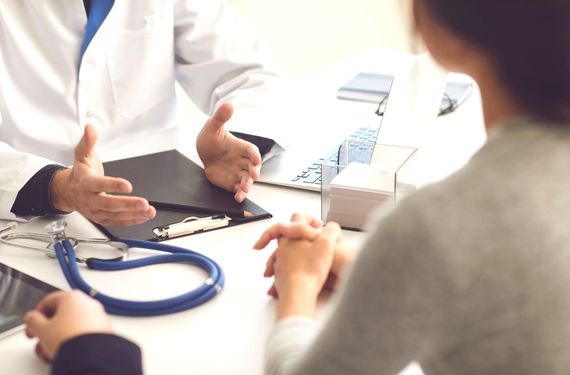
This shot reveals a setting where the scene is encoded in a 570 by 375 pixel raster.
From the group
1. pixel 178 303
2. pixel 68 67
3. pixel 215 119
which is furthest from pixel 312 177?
pixel 68 67

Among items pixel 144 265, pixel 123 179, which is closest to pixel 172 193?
pixel 123 179

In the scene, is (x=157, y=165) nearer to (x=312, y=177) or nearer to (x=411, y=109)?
(x=312, y=177)

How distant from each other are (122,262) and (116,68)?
71 cm

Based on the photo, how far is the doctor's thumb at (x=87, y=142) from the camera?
3.38ft

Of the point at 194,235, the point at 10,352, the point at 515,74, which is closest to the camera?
the point at 515,74

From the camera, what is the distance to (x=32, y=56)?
1410 millimetres

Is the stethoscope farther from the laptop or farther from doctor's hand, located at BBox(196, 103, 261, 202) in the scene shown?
the laptop

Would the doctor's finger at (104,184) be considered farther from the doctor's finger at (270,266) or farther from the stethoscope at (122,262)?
the doctor's finger at (270,266)

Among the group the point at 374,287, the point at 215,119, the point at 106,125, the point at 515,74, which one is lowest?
the point at 106,125

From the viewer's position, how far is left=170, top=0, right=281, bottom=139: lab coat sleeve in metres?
1.58

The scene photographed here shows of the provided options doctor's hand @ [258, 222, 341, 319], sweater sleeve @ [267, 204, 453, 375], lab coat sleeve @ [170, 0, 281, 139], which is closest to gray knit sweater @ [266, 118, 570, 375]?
sweater sleeve @ [267, 204, 453, 375]

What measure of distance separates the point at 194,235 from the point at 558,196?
594 millimetres

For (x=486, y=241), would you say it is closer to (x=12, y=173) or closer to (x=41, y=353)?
(x=41, y=353)

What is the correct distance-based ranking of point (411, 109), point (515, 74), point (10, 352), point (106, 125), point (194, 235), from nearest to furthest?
point (515, 74) → point (10, 352) → point (194, 235) → point (411, 109) → point (106, 125)
